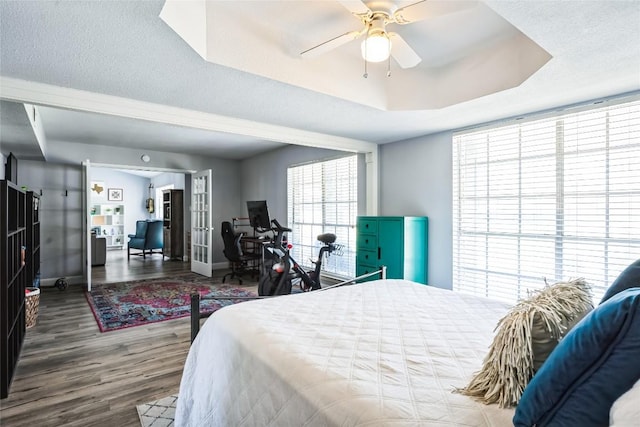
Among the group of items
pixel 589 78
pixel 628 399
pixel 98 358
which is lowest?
pixel 98 358

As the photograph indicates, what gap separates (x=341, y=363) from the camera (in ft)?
3.90

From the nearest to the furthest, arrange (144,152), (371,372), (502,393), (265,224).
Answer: (502,393), (371,372), (265,224), (144,152)

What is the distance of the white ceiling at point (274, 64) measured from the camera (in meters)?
1.73

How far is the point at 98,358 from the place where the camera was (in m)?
2.81

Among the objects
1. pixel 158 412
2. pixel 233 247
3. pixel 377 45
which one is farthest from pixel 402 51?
pixel 233 247

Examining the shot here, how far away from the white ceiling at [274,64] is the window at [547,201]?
26 centimetres

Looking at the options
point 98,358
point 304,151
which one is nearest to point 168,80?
point 98,358

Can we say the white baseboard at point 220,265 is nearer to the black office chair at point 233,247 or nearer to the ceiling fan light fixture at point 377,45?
the black office chair at point 233,247

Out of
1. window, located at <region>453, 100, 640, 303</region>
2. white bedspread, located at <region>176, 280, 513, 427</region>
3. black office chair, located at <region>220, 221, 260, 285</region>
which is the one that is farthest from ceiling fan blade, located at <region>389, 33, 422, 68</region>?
black office chair, located at <region>220, 221, 260, 285</region>

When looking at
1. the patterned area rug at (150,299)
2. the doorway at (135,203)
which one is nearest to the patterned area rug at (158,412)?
the patterned area rug at (150,299)

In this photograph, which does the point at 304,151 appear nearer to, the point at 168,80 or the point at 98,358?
the point at 168,80

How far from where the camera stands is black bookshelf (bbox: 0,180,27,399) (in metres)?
2.22

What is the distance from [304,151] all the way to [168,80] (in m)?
3.48

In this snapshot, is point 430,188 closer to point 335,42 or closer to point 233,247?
point 335,42
